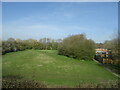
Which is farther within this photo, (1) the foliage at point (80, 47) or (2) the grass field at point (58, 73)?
(1) the foliage at point (80, 47)

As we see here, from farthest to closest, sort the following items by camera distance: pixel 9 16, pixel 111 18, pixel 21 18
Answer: pixel 21 18
pixel 111 18
pixel 9 16

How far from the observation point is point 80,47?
9672mm

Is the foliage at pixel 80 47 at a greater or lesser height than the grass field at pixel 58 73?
greater

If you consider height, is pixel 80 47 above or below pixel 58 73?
above

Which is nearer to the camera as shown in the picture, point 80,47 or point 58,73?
point 58,73

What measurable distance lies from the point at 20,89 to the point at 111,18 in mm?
1400

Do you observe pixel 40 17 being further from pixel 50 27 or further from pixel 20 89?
pixel 20 89

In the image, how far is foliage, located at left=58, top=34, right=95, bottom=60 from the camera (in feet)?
31.1

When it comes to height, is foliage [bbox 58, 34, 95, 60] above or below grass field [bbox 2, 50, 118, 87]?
above

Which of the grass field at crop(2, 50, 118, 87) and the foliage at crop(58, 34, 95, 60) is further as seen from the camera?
the foliage at crop(58, 34, 95, 60)

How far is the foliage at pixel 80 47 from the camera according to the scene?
9.47m

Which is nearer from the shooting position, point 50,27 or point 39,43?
point 50,27

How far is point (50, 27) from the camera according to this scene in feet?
7.93

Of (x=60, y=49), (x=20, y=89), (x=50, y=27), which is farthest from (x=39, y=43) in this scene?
(x=20, y=89)
